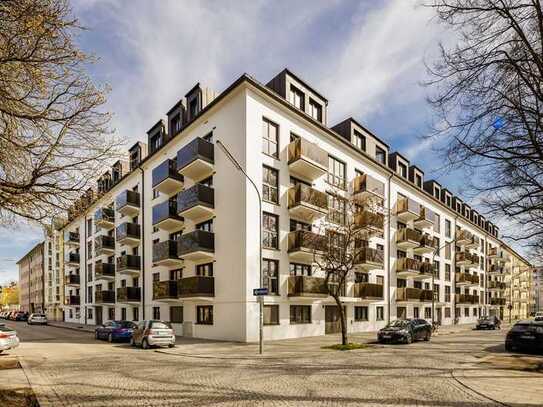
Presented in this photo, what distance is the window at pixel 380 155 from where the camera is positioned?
34.8 metres

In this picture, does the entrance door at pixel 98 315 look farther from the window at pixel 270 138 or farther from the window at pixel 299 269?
the window at pixel 270 138

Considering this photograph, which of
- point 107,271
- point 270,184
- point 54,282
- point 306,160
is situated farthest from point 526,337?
point 54,282

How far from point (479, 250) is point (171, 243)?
171ft

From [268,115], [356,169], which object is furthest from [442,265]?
[268,115]

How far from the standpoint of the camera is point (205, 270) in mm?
23297

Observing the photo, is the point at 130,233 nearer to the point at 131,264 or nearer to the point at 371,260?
→ the point at 131,264

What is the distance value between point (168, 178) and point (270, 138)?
7.86 metres

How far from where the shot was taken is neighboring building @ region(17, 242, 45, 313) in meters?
78.2

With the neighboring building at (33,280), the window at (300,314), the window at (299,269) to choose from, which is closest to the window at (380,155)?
the window at (299,269)

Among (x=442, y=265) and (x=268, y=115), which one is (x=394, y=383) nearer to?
(x=268, y=115)

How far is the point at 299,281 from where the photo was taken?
22172 millimetres

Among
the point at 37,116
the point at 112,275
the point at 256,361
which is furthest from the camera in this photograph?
the point at 112,275

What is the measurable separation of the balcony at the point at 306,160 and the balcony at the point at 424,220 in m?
18.1

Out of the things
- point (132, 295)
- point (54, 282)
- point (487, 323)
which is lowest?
point (487, 323)
